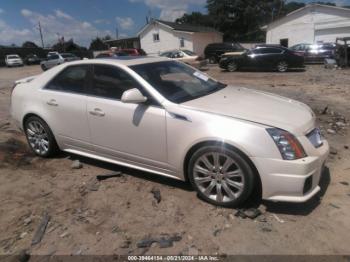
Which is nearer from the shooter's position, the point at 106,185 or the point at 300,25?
the point at 106,185

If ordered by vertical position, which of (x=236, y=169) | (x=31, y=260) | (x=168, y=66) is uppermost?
(x=168, y=66)

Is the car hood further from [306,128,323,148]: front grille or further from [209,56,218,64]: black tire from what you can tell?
[209,56,218,64]: black tire

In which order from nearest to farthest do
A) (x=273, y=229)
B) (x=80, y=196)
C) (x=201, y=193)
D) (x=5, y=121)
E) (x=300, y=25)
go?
(x=273, y=229)
(x=201, y=193)
(x=80, y=196)
(x=5, y=121)
(x=300, y=25)

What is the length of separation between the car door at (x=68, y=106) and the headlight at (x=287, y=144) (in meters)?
2.49

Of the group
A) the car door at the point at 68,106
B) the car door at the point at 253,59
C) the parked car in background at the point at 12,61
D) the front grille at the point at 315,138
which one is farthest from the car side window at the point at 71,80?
the parked car in background at the point at 12,61

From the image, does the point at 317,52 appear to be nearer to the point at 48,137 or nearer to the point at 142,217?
the point at 48,137

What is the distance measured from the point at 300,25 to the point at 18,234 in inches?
1405

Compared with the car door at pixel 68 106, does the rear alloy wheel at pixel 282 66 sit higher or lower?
lower

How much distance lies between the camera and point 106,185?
449cm

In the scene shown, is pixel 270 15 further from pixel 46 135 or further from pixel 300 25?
pixel 46 135

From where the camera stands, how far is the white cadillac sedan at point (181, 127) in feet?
11.2

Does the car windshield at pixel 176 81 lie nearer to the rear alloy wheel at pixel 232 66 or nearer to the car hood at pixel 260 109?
the car hood at pixel 260 109

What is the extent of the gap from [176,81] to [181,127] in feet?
3.10

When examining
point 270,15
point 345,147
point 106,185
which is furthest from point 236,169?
point 270,15
